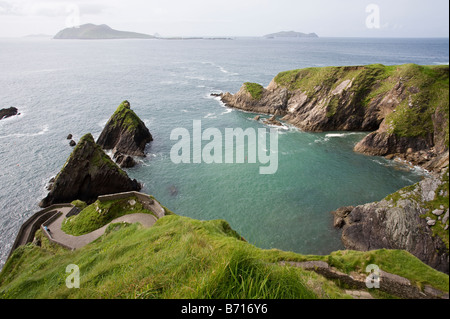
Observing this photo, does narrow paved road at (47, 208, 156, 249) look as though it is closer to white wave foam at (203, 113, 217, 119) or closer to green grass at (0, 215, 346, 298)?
green grass at (0, 215, 346, 298)

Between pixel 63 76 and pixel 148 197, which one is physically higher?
pixel 63 76

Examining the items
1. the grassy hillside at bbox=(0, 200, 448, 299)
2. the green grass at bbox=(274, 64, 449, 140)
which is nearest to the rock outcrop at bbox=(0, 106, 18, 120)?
the grassy hillside at bbox=(0, 200, 448, 299)

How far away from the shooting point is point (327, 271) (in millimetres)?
14852

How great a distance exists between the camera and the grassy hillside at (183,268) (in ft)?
23.7

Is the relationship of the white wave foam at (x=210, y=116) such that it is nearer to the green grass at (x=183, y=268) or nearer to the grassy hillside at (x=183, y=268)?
the grassy hillside at (x=183, y=268)

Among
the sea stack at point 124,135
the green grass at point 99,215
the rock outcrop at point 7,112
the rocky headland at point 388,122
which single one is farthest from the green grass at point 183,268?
the rock outcrop at point 7,112

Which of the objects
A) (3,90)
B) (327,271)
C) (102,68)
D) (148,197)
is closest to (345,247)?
(327,271)

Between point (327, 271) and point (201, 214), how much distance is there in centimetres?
2031

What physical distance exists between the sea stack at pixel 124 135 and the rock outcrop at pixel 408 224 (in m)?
38.9

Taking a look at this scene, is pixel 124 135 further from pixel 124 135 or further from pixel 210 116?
pixel 210 116

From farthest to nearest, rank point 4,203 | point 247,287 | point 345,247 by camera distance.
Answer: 1. point 4,203
2. point 345,247
3. point 247,287

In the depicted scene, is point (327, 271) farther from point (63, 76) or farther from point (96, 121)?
point (63, 76)

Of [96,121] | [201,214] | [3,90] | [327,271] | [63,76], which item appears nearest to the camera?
[327,271]

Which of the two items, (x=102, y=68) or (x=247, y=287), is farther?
(x=102, y=68)
